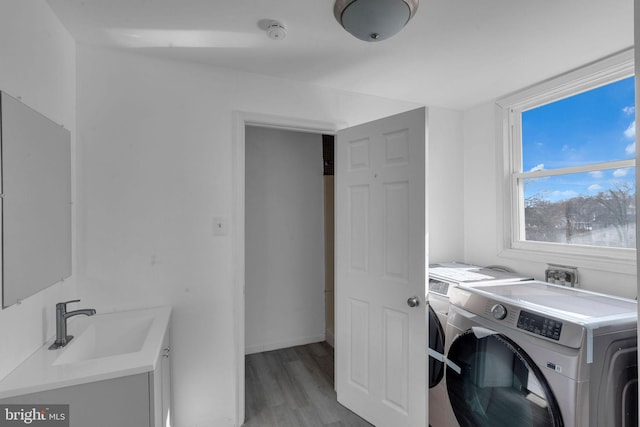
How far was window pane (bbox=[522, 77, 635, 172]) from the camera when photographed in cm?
181

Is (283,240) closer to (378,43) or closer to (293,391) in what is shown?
(293,391)

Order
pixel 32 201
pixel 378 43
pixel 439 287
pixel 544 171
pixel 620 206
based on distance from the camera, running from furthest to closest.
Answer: pixel 544 171, pixel 439 287, pixel 620 206, pixel 378 43, pixel 32 201

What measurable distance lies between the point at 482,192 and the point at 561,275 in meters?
0.90

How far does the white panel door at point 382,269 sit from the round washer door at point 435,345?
15 cm

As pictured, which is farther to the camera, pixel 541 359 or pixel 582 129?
pixel 582 129

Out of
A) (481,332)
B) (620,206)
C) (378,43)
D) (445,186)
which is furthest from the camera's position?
(445,186)

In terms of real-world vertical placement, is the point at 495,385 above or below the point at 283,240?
below

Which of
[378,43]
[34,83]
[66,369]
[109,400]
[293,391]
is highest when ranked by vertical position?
[378,43]

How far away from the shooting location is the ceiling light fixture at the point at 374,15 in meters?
1.24

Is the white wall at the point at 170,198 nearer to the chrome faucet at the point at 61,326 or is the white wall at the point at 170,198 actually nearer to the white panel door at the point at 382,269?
the chrome faucet at the point at 61,326

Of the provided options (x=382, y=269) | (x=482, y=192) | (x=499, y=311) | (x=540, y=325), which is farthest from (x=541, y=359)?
(x=482, y=192)

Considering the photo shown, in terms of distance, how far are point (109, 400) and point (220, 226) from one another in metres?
1.07

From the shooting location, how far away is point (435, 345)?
1853 mm

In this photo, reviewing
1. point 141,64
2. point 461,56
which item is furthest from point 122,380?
point 461,56
